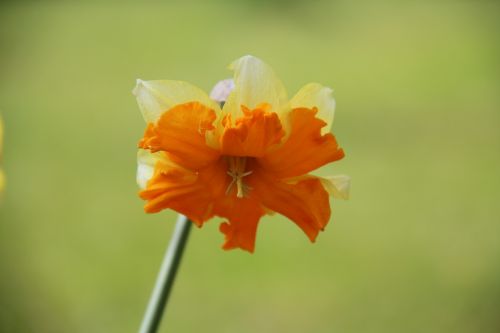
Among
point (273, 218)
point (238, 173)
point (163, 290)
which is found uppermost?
point (273, 218)

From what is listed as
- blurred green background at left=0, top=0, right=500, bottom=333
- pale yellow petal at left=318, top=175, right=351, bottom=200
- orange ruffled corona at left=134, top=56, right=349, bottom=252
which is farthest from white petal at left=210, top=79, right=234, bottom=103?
blurred green background at left=0, top=0, right=500, bottom=333

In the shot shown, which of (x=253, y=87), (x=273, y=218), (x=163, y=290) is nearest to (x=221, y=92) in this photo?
(x=253, y=87)

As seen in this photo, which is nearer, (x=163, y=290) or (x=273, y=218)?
(x=163, y=290)

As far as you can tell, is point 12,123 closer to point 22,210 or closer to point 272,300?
point 22,210

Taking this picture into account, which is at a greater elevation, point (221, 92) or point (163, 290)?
point (221, 92)

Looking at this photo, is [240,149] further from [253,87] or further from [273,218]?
[273,218]

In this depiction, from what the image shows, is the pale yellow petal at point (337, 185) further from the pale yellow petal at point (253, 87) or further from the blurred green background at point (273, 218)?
the blurred green background at point (273, 218)
